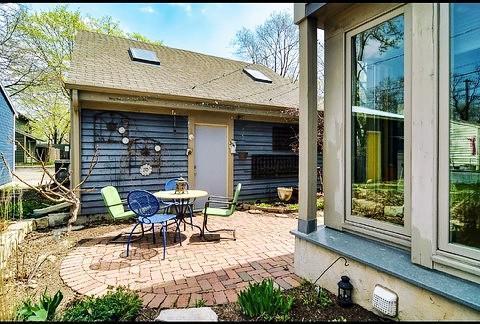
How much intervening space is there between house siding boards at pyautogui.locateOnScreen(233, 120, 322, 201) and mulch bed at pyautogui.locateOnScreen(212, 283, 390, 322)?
16.3 feet

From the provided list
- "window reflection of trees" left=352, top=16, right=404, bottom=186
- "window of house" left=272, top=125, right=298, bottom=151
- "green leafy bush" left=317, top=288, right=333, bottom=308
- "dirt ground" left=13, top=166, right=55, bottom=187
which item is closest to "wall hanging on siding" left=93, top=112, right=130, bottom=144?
"window of house" left=272, top=125, right=298, bottom=151

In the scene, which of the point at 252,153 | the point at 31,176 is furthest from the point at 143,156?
the point at 31,176

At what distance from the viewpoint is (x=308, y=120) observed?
2.95 m

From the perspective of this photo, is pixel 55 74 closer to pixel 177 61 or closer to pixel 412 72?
pixel 177 61

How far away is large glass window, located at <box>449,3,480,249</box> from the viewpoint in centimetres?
203

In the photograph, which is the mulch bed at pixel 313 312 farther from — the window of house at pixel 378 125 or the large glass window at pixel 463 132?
the large glass window at pixel 463 132

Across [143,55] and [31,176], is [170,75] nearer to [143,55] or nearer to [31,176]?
[143,55]

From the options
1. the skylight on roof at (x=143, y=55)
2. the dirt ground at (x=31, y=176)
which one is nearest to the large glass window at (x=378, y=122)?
the skylight on roof at (x=143, y=55)

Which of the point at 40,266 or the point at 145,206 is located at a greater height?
the point at 145,206

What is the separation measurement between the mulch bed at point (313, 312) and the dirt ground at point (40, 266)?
5.00 feet

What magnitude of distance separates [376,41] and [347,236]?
194 centimetres

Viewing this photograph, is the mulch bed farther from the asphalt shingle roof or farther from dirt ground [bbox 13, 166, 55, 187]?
dirt ground [bbox 13, 166, 55, 187]

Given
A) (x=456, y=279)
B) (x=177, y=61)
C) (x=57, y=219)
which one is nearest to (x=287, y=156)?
(x=177, y=61)

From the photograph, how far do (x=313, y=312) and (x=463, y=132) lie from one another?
189cm
